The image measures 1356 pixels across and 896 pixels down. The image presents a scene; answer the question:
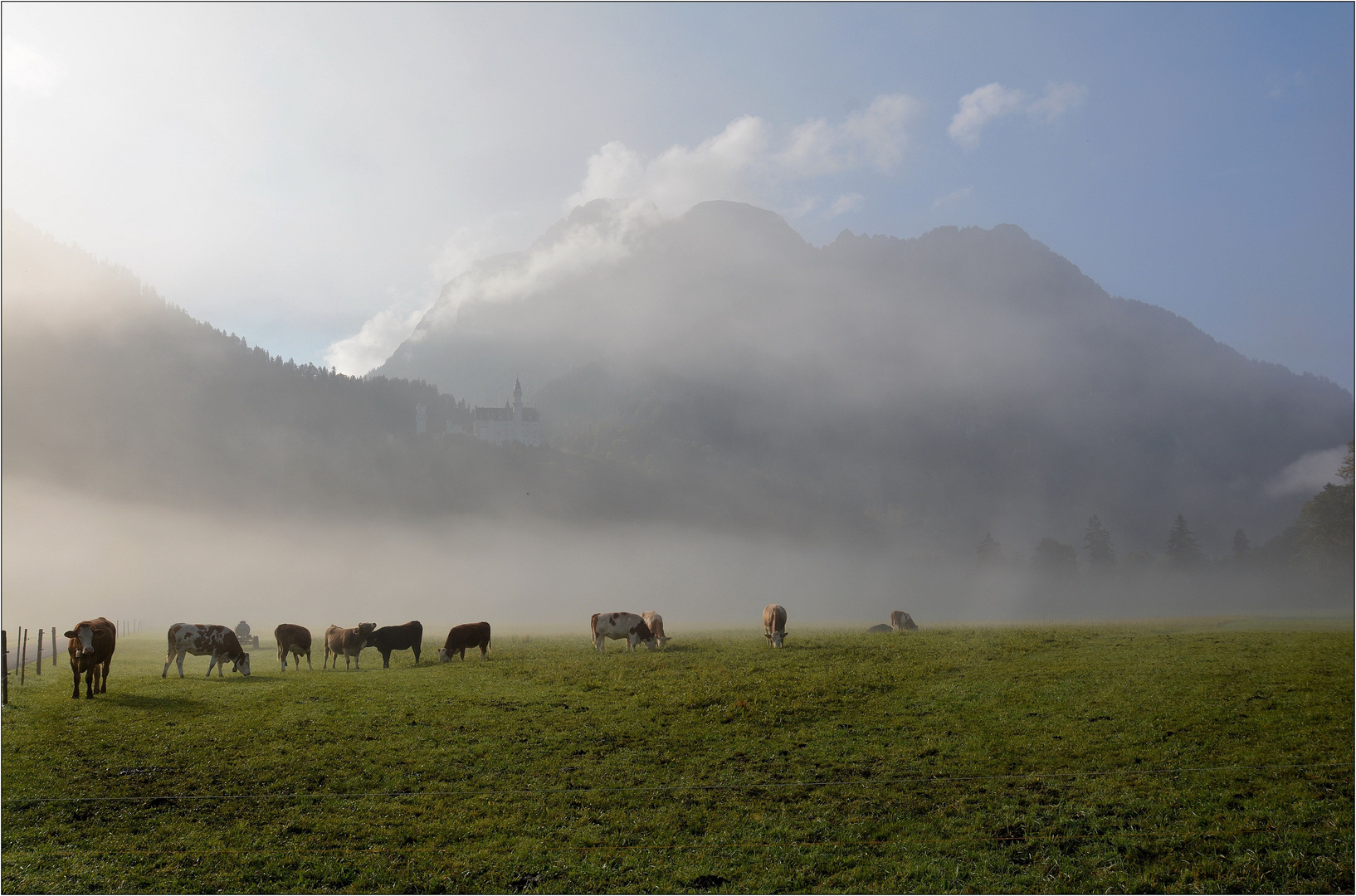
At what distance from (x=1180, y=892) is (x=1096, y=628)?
27817mm

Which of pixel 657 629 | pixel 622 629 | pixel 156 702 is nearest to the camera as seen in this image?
pixel 156 702

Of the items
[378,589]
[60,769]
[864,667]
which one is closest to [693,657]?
[864,667]

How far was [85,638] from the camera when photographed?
67.5 feet

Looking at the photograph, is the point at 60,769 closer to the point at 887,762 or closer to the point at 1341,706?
the point at 887,762

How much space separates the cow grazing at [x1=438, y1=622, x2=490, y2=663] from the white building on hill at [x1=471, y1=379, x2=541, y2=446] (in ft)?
511

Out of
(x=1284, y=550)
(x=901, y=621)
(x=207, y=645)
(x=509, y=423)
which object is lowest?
(x=901, y=621)

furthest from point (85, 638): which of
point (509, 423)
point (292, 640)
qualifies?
point (509, 423)

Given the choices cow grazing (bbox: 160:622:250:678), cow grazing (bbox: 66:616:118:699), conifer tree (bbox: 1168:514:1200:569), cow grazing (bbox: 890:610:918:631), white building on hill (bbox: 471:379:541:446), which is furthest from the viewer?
white building on hill (bbox: 471:379:541:446)

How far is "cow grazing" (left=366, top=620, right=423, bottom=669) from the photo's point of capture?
28641 millimetres

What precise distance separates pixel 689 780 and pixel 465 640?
1594 centimetres

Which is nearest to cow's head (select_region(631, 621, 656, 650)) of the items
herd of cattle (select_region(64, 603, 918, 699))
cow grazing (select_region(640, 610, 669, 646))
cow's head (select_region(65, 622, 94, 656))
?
herd of cattle (select_region(64, 603, 918, 699))

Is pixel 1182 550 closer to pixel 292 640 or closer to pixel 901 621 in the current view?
pixel 901 621

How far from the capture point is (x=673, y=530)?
16938 centimetres

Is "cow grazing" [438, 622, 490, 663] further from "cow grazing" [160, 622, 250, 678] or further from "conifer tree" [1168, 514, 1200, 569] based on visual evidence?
"conifer tree" [1168, 514, 1200, 569]
